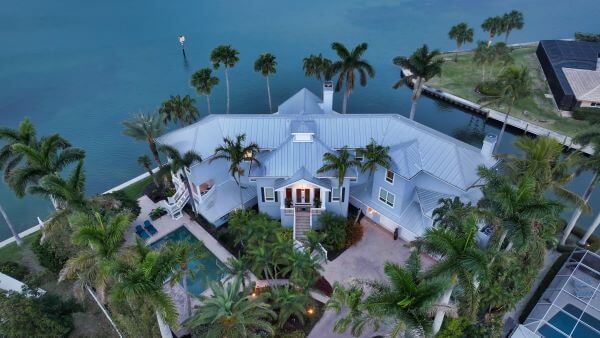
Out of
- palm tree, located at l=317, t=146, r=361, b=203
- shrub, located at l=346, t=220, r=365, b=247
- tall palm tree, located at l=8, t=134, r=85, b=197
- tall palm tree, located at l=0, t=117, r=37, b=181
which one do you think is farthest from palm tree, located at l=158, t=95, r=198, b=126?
shrub, located at l=346, t=220, r=365, b=247

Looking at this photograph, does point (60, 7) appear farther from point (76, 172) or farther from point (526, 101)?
point (526, 101)

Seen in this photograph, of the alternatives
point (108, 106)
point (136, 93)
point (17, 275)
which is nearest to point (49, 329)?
point (17, 275)

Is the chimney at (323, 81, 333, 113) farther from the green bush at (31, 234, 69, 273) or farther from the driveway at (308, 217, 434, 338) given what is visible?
the green bush at (31, 234, 69, 273)

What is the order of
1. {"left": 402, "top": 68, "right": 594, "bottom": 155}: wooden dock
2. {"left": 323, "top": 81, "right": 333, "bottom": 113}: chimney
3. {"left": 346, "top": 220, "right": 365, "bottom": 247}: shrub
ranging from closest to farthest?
{"left": 346, "top": 220, "right": 365, "bottom": 247}: shrub → {"left": 323, "top": 81, "right": 333, "bottom": 113}: chimney → {"left": 402, "top": 68, "right": 594, "bottom": 155}: wooden dock

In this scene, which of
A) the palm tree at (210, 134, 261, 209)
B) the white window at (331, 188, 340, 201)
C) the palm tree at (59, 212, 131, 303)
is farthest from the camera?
the white window at (331, 188, 340, 201)

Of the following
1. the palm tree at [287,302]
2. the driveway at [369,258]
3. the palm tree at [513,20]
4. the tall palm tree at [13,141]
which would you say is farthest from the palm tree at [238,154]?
the palm tree at [513,20]

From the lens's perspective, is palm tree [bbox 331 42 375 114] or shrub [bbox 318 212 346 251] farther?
palm tree [bbox 331 42 375 114]
